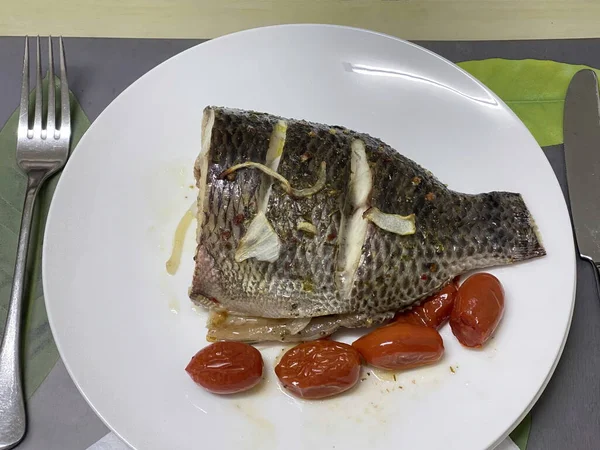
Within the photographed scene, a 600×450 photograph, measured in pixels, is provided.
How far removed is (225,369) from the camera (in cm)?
162

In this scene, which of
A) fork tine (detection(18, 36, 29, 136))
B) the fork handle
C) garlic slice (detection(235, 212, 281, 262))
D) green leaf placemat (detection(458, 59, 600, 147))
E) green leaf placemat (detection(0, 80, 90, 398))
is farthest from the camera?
green leaf placemat (detection(458, 59, 600, 147))

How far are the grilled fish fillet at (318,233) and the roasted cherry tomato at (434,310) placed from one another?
0.12 ft

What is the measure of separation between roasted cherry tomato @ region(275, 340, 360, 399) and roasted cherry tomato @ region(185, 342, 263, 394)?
8 centimetres

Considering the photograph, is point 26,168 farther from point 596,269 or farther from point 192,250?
point 596,269

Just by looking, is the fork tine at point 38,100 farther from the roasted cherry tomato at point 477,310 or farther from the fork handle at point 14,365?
the roasted cherry tomato at point 477,310

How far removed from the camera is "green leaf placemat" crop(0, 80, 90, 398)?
1876 millimetres

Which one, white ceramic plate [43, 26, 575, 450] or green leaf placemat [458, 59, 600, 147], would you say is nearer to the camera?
white ceramic plate [43, 26, 575, 450]

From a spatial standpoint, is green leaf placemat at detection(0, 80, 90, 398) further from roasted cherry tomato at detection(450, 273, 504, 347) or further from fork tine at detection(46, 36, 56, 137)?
roasted cherry tomato at detection(450, 273, 504, 347)

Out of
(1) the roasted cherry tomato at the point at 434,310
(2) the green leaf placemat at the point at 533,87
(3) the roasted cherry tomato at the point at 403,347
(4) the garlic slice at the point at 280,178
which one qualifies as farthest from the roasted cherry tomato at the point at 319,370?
(2) the green leaf placemat at the point at 533,87

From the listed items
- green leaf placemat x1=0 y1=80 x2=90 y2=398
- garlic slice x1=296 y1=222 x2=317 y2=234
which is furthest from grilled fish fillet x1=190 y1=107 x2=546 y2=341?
green leaf placemat x1=0 y1=80 x2=90 y2=398

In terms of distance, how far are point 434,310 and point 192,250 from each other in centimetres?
83

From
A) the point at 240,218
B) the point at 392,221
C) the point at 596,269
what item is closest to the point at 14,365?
the point at 240,218

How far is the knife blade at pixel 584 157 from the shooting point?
1990 mm

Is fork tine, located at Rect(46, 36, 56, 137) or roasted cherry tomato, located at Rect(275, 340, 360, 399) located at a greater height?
fork tine, located at Rect(46, 36, 56, 137)
